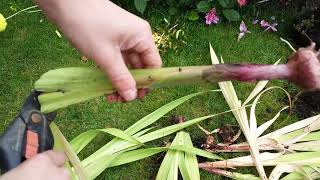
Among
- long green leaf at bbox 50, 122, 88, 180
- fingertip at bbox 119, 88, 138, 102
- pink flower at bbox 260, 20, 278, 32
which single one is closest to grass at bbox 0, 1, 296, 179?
pink flower at bbox 260, 20, 278, 32

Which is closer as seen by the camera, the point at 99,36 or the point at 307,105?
the point at 99,36

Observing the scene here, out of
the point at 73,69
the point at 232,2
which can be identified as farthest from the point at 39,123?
the point at 232,2

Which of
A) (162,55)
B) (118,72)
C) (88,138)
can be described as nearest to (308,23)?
(162,55)

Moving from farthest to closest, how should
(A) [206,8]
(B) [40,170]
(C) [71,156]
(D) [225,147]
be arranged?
(A) [206,8] < (D) [225,147] < (C) [71,156] < (B) [40,170]

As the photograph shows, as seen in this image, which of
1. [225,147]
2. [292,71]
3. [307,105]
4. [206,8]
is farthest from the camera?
[206,8]

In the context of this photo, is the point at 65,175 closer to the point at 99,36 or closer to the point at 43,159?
the point at 43,159

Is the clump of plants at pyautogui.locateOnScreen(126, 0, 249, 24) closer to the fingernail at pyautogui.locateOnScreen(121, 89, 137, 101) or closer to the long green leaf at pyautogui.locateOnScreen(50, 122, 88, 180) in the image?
the long green leaf at pyautogui.locateOnScreen(50, 122, 88, 180)
